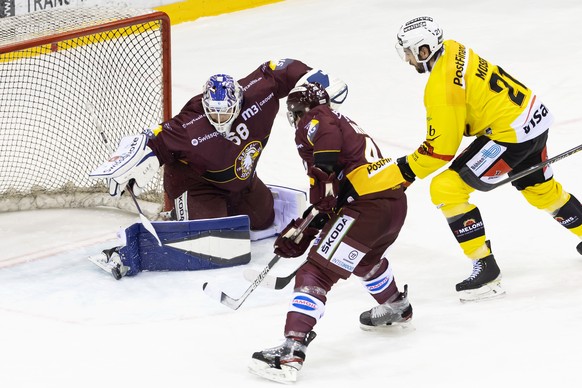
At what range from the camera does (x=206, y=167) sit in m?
4.55

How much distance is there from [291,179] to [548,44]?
8.86 ft

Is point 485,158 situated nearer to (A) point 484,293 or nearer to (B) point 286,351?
(A) point 484,293

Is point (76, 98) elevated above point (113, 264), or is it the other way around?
point (76, 98)

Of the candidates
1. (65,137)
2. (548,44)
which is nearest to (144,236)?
(65,137)

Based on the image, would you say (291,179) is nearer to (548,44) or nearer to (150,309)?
(150,309)

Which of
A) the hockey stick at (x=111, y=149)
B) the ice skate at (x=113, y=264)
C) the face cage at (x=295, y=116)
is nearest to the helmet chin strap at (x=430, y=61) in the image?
the face cage at (x=295, y=116)

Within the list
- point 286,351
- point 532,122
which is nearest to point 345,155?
point 286,351

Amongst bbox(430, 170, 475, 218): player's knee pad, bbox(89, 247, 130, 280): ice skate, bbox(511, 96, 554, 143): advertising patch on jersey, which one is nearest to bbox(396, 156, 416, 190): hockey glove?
bbox(430, 170, 475, 218): player's knee pad

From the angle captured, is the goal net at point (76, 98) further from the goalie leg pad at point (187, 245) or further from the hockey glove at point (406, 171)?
the hockey glove at point (406, 171)

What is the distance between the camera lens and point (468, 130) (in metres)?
3.99

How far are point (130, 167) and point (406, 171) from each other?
1.18 m

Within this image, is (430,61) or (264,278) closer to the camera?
(264,278)

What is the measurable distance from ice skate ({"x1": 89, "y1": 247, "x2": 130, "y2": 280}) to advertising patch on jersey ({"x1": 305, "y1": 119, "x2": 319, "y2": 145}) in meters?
1.23

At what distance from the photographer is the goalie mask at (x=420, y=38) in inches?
151
